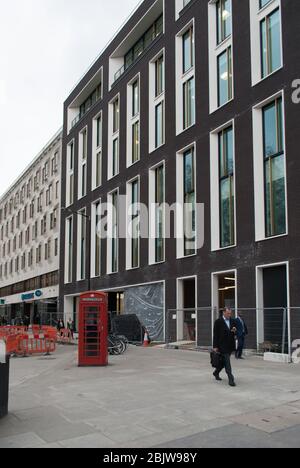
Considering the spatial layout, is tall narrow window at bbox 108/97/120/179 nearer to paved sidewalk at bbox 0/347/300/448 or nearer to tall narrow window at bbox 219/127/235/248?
tall narrow window at bbox 219/127/235/248

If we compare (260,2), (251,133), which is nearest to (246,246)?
(251,133)

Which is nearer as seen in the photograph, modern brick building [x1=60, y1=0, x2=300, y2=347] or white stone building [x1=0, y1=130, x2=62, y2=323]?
modern brick building [x1=60, y1=0, x2=300, y2=347]

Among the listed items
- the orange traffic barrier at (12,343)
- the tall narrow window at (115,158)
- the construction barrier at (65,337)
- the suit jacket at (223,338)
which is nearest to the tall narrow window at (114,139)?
the tall narrow window at (115,158)

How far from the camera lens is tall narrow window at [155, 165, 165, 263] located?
98.0 feet

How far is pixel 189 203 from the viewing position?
88.6 ft

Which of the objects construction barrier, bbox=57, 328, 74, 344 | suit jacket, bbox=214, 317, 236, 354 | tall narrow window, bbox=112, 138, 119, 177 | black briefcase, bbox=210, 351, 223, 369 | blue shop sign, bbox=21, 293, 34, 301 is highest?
tall narrow window, bbox=112, 138, 119, 177

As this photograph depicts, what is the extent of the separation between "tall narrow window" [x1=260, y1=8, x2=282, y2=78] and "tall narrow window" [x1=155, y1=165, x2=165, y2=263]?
977 centimetres

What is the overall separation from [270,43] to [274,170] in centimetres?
567

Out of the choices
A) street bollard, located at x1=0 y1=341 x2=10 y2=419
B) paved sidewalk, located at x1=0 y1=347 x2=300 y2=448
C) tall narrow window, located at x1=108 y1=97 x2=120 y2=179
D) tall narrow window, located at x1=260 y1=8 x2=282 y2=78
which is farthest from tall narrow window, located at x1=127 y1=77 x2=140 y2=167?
street bollard, located at x1=0 y1=341 x2=10 y2=419

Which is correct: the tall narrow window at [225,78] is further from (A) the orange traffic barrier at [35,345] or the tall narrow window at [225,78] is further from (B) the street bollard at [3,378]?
(B) the street bollard at [3,378]

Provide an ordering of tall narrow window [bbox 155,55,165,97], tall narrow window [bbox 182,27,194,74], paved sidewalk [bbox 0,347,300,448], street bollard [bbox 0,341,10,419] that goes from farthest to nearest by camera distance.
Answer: tall narrow window [bbox 155,55,165,97], tall narrow window [bbox 182,27,194,74], street bollard [bbox 0,341,10,419], paved sidewalk [bbox 0,347,300,448]

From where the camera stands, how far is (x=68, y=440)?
22.7ft

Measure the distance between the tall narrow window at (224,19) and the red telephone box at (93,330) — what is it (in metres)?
15.6
